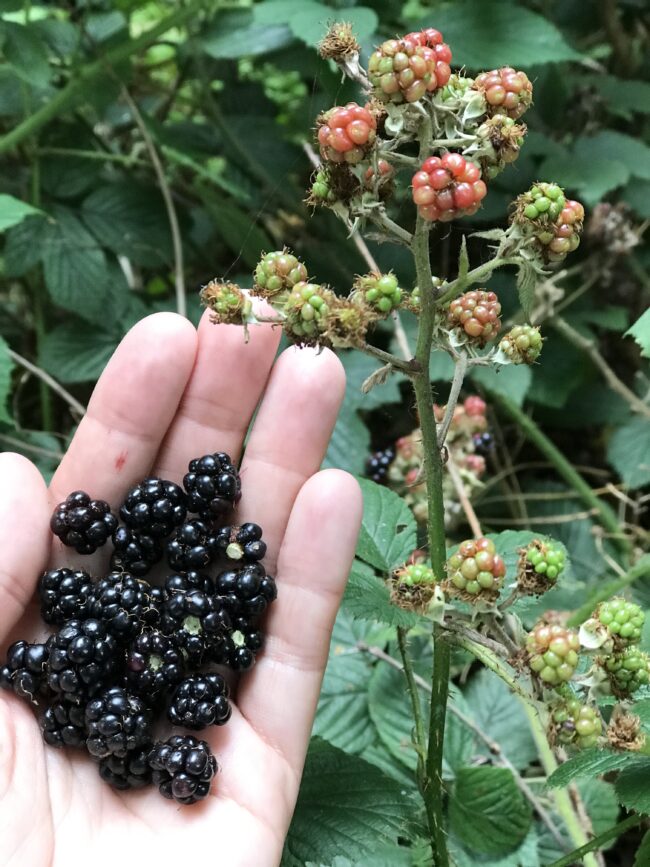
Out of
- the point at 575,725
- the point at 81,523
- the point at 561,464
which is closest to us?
the point at 575,725

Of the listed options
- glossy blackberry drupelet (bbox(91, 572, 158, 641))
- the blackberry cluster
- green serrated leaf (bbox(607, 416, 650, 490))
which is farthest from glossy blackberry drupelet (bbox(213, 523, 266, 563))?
green serrated leaf (bbox(607, 416, 650, 490))

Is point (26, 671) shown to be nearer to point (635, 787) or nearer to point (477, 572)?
point (477, 572)

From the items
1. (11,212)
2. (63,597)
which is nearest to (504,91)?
(63,597)

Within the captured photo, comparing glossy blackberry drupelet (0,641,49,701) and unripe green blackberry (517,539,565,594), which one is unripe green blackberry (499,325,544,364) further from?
glossy blackberry drupelet (0,641,49,701)

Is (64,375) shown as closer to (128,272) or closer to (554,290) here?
(128,272)

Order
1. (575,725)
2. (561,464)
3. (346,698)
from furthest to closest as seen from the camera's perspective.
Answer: (561,464)
(346,698)
(575,725)

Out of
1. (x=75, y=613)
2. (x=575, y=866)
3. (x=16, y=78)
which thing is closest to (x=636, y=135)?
(x=16, y=78)
